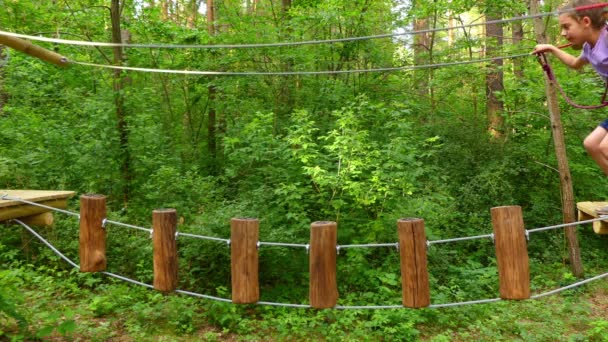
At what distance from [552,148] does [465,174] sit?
156 centimetres

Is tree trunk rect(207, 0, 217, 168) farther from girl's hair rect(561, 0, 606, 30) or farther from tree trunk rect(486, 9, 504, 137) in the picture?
girl's hair rect(561, 0, 606, 30)

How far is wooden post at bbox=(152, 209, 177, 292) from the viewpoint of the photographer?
2641mm

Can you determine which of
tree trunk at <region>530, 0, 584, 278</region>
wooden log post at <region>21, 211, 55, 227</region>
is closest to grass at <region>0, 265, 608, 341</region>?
wooden log post at <region>21, 211, 55, 227</region>

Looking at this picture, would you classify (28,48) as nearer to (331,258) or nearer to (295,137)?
(331,258)

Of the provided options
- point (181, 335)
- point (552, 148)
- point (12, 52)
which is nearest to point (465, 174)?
point (552, 148)

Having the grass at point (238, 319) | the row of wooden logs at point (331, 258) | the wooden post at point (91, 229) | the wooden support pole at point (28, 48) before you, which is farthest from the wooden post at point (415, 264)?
the wooden support pole at point (28, 48)

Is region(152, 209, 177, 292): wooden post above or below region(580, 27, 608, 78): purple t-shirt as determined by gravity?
below

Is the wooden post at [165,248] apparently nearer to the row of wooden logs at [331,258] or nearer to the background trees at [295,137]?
the row of wooden logs at [331,258]

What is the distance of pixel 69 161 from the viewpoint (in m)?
6.06

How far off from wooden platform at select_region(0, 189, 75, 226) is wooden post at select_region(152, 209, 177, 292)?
115 centimetres

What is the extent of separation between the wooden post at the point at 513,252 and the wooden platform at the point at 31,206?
302cm

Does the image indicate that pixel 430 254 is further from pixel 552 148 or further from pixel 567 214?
pixel 552 148

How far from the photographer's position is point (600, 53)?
2.33 meters

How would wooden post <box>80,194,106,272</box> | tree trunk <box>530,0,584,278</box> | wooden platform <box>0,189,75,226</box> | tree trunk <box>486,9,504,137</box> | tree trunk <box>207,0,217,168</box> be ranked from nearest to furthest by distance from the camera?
wooden post <box>80,194,106,272</box> < wooden platform <box>0,189,75,226</box> < tree trunk <box>530,0,584,278</box> < tree trunk <box>207,0,217,168</box> < tree trunk <box>486,9,504,137</box>
